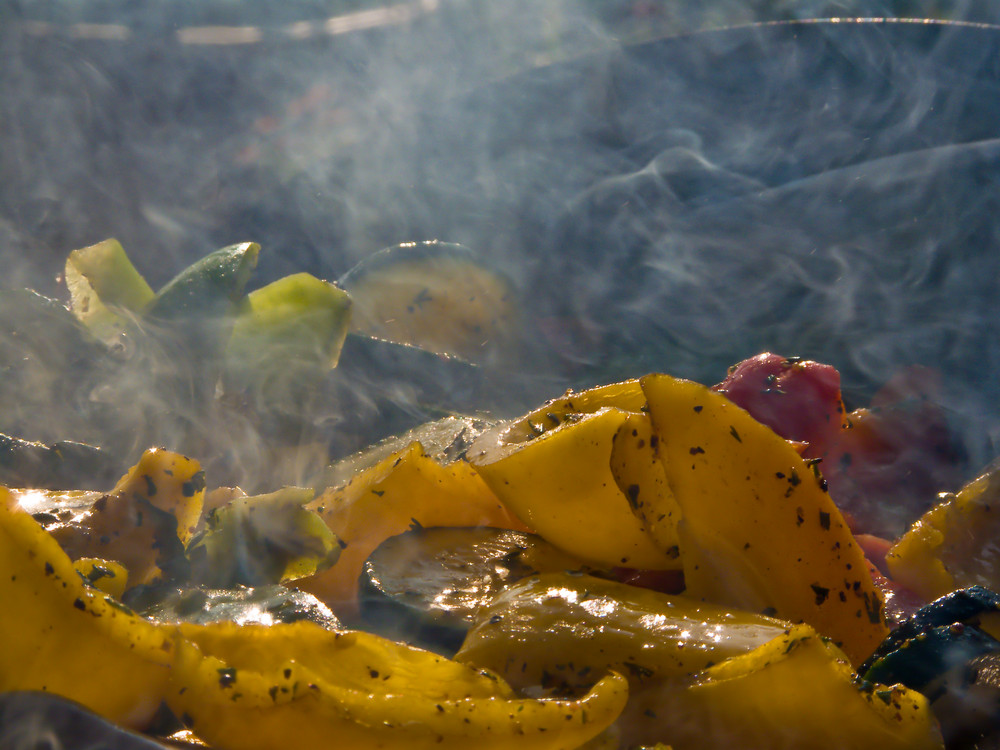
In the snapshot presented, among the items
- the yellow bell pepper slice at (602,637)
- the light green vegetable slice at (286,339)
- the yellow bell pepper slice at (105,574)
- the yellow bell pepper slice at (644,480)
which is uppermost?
the yellow bell pepper slice at (644,480)

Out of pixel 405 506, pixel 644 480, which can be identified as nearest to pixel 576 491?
pixel 644 480

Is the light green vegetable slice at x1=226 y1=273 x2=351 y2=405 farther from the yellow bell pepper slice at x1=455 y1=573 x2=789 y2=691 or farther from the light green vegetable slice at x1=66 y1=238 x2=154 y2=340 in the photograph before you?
the yellow bell pepper slice at x1=455 y1=573 x2=789 y2=691

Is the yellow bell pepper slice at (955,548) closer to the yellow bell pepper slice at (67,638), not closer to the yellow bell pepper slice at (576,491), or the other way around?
the yellow bell pepper slice at (576,491)

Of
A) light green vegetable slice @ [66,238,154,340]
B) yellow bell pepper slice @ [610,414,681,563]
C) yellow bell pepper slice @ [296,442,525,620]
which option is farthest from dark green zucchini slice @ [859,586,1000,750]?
light green vegetable slice @ [66,238,154,340]

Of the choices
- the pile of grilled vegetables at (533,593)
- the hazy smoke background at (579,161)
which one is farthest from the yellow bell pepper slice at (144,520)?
the hazy smoke background at (579,161)

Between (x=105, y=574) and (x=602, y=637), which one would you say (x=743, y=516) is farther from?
(x=105, y=574)

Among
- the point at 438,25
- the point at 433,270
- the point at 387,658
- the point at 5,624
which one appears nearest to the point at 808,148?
the point at 433,270

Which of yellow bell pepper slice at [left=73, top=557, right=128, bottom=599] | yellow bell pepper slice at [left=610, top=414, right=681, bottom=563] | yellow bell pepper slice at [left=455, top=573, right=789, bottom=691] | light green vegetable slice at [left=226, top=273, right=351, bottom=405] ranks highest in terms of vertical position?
yellow bell pepper slice at [left=610, top=414, right=681, bottom=563]
